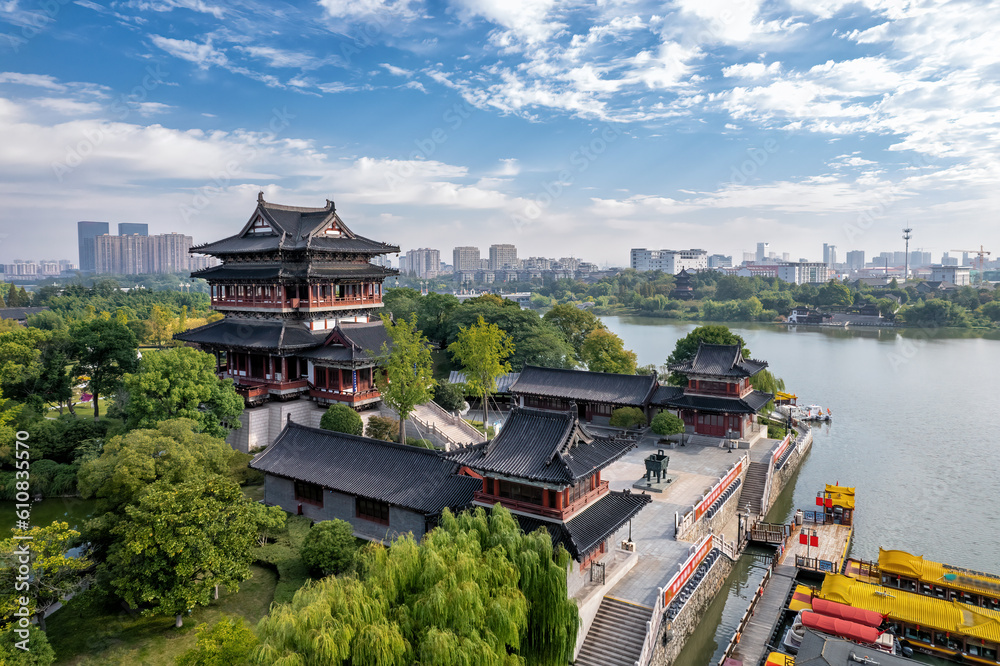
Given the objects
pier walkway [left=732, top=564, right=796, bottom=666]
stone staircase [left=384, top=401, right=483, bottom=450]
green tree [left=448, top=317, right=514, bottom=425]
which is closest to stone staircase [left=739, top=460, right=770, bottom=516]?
pier walkway [left=732, top=564, right=796, bottom=666]

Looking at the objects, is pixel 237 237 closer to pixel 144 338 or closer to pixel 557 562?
pixel 557 562

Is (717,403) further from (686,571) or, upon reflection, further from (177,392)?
(177,392)

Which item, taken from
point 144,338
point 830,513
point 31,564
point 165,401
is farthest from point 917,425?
point 144,338

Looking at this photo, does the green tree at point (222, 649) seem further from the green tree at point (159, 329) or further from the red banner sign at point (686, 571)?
the green tree at point (159, 329)

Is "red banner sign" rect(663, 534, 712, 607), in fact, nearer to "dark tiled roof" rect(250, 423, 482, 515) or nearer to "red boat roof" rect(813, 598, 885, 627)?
"red boat roof" rect(813, 598, 885, 627)

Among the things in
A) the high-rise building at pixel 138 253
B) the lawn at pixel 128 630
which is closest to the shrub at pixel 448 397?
the lawn at pixel 128 630
